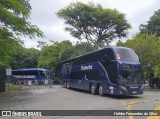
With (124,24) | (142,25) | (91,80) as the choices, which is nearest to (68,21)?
(124,24)

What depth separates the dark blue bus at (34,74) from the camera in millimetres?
57281

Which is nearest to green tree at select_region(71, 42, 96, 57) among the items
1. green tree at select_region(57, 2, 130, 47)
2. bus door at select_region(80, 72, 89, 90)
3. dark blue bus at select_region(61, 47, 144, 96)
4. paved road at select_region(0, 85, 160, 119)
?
green tree at select_region(57, 2, 130, 47)

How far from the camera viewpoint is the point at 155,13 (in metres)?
65.0

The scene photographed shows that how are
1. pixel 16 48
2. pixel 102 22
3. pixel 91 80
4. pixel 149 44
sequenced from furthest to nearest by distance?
1. pixel 102 22
2. pixel 149 44
3. pixel 91 80
4. pixel 16 48

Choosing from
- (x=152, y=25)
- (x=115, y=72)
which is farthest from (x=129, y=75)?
(x=152, y=25)

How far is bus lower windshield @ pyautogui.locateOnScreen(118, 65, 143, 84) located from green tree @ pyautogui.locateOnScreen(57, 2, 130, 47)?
30.3 metres

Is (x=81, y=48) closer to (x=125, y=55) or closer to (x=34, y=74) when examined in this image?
(x=34, y=74)

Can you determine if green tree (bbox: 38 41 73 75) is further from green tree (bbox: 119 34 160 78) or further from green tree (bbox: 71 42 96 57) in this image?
green tree (bbox: 119 34 160 78)

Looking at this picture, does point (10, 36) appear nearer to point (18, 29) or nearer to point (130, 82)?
point (18, 29)

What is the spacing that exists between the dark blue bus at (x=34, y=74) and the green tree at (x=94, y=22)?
9012 millimetres

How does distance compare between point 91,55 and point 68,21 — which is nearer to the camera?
point 91,55

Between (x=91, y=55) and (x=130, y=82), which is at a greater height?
(x=91, y=55)

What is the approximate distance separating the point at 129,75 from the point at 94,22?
3210 cm

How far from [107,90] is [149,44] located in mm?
20444
